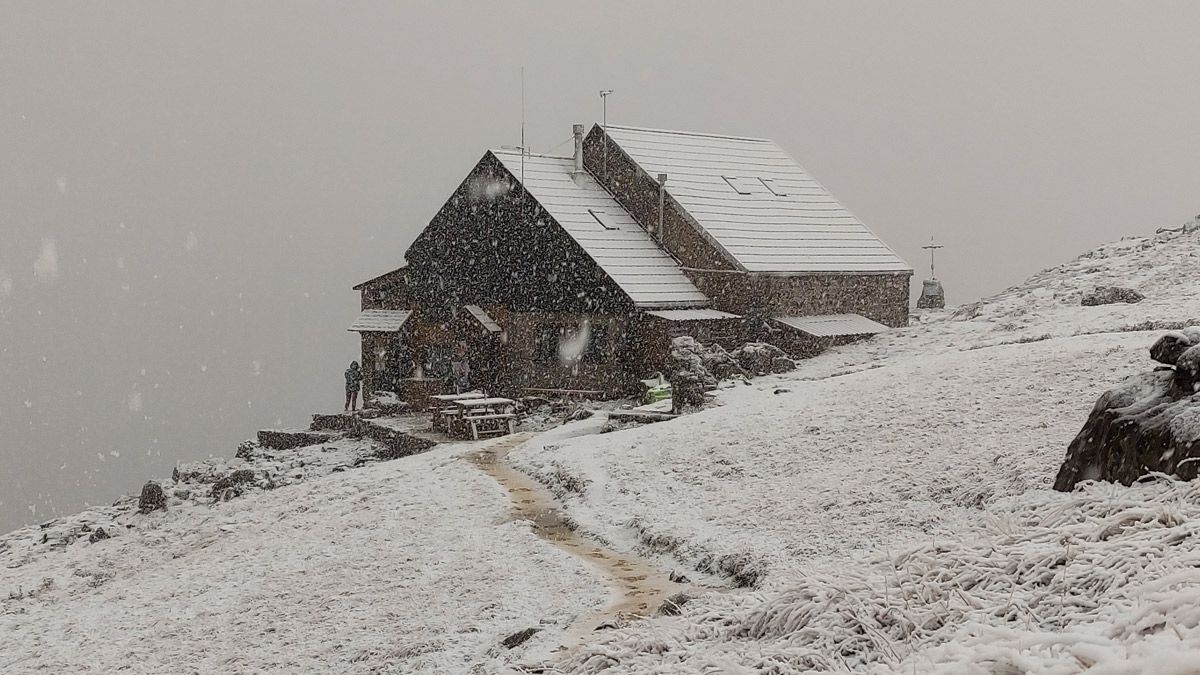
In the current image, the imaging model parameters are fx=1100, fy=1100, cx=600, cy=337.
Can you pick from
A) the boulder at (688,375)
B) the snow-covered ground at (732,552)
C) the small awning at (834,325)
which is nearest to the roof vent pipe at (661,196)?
the small awning at (834,325)

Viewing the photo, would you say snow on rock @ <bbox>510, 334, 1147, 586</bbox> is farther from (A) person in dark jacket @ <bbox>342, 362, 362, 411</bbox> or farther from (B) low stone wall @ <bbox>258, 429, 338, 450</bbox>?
(A) person in dark jacket @ <bbox>342, 362, 362, 411</bbox>

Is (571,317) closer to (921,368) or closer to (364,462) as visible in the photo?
(364,462)

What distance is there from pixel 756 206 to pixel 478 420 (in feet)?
52.1

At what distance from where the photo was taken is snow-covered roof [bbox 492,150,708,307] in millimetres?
33812

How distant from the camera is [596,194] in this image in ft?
127

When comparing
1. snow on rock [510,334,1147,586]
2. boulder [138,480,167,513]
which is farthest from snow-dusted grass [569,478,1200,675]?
boulder [138,480,167,513]

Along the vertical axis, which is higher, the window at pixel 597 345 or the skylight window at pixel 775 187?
the skylight window at pixel 775 187

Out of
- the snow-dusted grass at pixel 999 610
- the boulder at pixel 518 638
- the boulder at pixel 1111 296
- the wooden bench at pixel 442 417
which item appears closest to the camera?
the snow-dusted grass at pixel 999 610

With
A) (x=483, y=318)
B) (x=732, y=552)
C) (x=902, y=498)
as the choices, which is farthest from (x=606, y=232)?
(x=732, y=552)

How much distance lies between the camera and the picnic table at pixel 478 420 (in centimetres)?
2819

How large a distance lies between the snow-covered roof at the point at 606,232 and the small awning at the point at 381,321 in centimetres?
637

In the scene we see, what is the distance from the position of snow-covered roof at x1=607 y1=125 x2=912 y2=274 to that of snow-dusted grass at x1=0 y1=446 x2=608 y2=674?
17100 millimetres

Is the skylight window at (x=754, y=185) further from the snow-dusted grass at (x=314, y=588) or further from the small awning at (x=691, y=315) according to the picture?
the snow-dusted grass at (x=314, y=588)

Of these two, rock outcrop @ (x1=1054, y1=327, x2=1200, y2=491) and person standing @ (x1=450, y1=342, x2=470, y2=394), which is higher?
rock outcrop @ (x1=1054, y1=327, x2=1200, y2=491)
